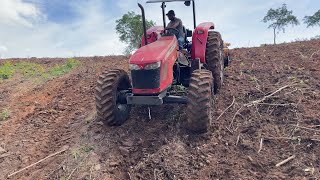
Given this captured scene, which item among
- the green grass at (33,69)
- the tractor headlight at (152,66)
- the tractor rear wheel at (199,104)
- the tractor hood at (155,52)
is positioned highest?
the tractor hood at (155,52)

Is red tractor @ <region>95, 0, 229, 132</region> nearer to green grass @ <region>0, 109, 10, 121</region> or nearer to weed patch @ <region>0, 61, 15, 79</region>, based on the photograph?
green grass @ <region>0, 109, 10, 121</region>

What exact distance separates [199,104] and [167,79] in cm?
86

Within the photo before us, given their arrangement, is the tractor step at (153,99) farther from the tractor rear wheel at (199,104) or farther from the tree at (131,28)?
the tree at (131,28)

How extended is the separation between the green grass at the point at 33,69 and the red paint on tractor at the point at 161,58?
20.5 feet

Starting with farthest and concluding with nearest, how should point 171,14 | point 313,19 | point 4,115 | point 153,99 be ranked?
point 313,19 < point 4,115 < point 171,14 < point 153,99

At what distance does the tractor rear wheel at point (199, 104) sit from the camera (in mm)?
5840

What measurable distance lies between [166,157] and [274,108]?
2461 millimetres

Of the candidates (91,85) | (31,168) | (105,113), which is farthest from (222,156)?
(91,85)

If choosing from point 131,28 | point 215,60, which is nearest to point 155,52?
point 215,60

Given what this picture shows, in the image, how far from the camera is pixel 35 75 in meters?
12.1

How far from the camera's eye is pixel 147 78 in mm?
6016

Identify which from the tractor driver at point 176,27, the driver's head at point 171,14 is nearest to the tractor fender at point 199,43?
the tractor driver at point 176,27

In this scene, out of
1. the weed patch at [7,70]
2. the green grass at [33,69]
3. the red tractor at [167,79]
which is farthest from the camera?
the green grass at [33,69]

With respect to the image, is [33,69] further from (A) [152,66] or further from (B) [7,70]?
(A) [152,66]
